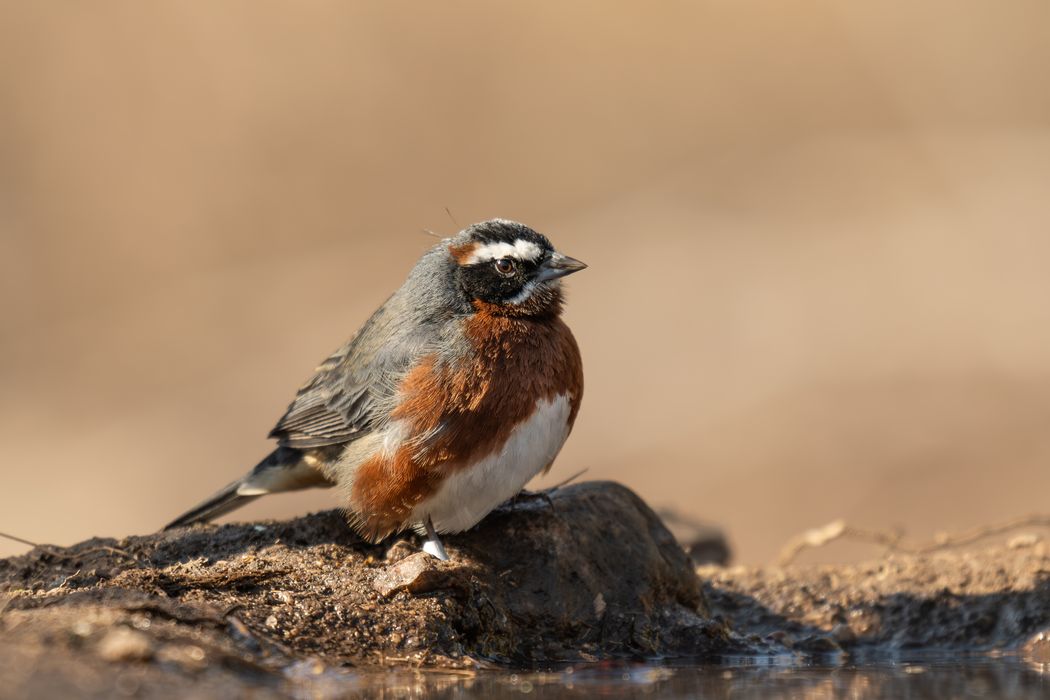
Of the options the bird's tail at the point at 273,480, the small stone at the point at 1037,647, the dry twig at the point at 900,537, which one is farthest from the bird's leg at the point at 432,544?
the dry twig at the point at 900,537

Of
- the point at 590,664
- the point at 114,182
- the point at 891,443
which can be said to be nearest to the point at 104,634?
the point at 590,664

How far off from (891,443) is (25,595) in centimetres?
1193

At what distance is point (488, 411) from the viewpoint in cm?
802

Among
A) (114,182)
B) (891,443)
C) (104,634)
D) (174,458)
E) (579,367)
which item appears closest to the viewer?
(104,634)

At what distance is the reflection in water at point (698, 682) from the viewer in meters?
6.47

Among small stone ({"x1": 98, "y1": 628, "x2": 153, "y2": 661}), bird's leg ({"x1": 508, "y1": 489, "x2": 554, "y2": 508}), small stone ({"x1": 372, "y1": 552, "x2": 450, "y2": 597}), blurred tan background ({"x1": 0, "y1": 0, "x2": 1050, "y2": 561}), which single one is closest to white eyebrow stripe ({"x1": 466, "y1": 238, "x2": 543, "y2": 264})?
bird's leg ({"x1": 508, "y1": 489, "x2": 554, "y2": 508})

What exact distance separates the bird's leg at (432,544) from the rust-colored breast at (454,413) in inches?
5.7

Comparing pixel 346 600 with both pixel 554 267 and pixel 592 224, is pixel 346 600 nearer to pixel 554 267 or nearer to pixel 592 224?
pixel 554 267

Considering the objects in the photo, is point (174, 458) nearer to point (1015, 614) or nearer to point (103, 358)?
point (103, 358)

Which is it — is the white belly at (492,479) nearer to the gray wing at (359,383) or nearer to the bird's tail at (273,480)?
the gray wing at (359,383)

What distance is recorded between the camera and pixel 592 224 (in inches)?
862

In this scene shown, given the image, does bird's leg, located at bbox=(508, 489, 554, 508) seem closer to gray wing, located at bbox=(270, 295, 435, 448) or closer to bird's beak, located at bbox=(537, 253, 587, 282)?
gray wing, located at bbox=(270, 295, 435, 448)

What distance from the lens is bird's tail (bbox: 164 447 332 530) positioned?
9.12 metres

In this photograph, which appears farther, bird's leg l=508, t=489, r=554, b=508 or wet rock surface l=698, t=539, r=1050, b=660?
wet rock surface l=698, t=539, r=1050, b=660
